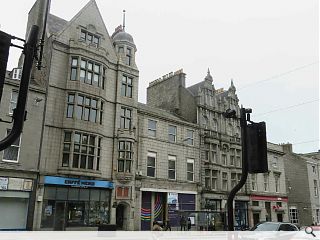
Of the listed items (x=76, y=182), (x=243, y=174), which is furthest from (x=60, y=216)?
(x=243, y=174)

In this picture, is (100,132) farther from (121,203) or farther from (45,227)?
(45,227)

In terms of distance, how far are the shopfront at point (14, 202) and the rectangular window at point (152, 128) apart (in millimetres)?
12650

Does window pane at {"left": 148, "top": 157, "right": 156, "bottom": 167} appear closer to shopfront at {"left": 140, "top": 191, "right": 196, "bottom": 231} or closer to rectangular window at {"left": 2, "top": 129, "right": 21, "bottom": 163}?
shopfront at {"left": 140, "top": 191, "right": 196, "bottom": 231}

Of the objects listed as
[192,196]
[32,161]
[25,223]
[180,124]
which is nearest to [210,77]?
[180,124]

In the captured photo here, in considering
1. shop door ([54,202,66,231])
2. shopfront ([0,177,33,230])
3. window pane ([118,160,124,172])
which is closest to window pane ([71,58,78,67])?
window pane ([118,160,124,172])

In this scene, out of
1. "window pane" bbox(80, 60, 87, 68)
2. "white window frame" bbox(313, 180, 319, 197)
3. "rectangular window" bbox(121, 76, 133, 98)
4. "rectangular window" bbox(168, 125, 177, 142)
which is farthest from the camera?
"white window frame" bbox(313, 180, 319, 197)

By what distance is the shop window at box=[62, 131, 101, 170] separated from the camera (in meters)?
25.5

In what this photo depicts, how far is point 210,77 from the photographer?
135 ft

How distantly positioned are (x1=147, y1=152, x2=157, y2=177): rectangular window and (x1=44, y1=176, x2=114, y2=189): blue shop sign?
4922mm

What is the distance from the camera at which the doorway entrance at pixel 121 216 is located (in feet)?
92.5

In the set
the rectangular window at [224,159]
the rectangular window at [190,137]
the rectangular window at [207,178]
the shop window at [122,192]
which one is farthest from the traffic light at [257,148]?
the rectangular window at [224,159]

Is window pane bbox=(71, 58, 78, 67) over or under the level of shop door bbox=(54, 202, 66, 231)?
over

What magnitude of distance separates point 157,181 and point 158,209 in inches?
104

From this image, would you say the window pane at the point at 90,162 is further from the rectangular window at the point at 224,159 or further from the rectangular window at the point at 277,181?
the rectangular window at the point at 277,181
